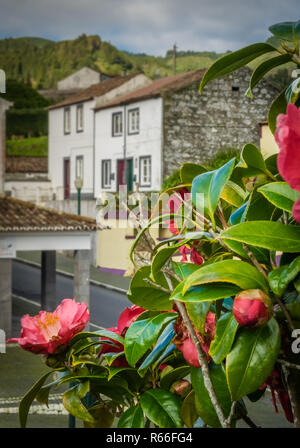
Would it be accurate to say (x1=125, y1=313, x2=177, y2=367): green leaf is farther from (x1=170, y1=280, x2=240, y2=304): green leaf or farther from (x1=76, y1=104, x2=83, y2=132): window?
(x1=76, y1=104, x2=83, y2=132): window

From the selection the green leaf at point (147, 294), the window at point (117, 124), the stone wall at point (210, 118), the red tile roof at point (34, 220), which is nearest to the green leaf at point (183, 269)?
the green leaf at point (147, 294)

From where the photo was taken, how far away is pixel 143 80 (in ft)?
82.5

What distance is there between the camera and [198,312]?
75cm

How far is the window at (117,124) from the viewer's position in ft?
75.4

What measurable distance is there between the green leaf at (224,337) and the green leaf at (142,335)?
12cm

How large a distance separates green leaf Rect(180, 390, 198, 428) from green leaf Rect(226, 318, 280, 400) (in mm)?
187

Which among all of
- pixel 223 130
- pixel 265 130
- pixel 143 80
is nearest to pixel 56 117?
pixel 143 80

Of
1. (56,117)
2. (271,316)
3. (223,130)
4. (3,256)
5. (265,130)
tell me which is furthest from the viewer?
(56,117)

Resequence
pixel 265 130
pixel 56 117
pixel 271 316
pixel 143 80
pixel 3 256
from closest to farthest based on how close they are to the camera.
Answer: pixel 271 316
pixel 265 130
pixel 3 256
pixel 143 80
pixel 56 117

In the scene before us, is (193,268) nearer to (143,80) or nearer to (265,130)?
(265,130)

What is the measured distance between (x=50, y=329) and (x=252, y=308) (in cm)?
34

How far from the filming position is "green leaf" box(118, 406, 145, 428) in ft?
2.79
